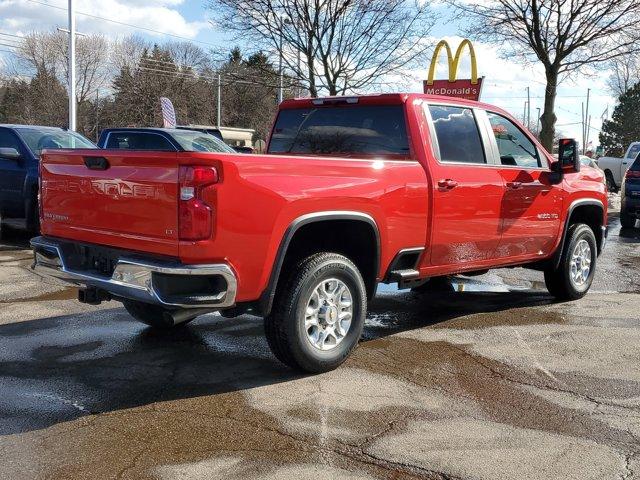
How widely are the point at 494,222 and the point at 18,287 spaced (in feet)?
16.6

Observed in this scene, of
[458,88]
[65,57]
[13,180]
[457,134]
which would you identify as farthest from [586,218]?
[65,57]

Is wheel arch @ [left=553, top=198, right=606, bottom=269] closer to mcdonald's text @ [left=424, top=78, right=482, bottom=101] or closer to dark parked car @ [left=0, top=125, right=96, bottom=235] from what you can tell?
dark parked car @ [left=0, top=125, right=96, bottom=235]

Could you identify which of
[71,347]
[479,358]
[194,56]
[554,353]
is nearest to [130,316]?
[71,347]

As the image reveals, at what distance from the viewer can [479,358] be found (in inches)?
203

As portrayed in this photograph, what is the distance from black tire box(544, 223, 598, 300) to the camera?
23.4 feet

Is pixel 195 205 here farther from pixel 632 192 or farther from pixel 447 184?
pixel 632 192

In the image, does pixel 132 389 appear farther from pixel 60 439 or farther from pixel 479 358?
pixel 479 358

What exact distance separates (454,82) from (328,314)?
41.1 ft

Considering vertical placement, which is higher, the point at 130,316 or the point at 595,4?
the point at 595,4

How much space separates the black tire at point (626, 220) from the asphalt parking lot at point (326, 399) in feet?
28.6

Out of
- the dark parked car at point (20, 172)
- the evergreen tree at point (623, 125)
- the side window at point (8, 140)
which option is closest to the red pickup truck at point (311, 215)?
the dark parked car at point (20, 172)

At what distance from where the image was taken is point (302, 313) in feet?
14.6

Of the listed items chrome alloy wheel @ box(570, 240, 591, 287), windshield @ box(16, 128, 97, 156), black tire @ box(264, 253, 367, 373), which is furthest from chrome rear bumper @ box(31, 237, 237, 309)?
windshield @ box(16, 128, 97, 156)

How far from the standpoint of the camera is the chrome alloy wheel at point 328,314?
15.1 feet
